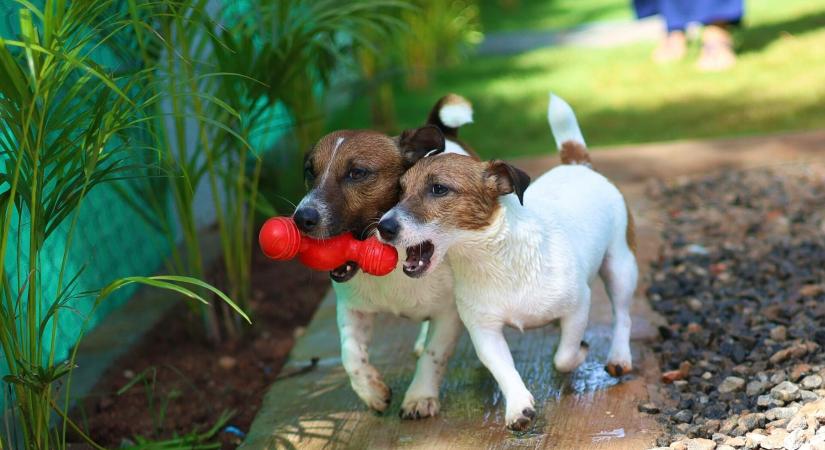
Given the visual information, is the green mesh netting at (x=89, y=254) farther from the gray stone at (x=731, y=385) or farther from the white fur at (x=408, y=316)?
the gray stone at (x=731, y=385)

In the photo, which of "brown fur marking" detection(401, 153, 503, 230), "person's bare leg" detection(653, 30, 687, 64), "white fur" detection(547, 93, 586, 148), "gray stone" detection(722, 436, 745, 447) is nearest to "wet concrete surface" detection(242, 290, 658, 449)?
"gray stone" detection(722, 436, 745, 447)

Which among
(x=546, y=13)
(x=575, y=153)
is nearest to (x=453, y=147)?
(x=575, y=153)

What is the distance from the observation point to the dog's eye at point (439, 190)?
3502 millimetres

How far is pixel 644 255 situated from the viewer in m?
5.75

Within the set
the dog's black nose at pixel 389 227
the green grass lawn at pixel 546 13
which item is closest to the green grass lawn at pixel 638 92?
the green grass lawn at pixel 546 13

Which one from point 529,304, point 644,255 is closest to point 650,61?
point 644,255

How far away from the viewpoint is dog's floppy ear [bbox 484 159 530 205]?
343 centimetres

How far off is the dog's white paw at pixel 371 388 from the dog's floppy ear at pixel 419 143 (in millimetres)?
805

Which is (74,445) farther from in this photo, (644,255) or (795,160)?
(795,160)

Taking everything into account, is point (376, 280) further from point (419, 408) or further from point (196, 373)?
point (196, 373)

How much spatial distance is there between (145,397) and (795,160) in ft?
15.3

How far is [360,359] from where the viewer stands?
12.8 ft

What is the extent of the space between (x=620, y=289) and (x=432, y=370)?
0.86 meters

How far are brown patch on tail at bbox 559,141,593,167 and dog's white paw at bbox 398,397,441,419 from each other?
128 cm
